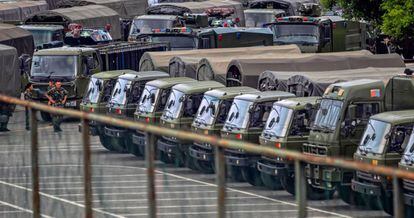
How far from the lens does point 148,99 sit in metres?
31.3

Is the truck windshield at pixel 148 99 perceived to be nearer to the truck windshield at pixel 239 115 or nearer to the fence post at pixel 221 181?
the truck windshield at pixel 239 115

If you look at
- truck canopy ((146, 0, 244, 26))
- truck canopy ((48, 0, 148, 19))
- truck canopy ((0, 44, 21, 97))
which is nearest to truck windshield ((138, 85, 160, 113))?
truck canopy ((0, 44, 21, 97))

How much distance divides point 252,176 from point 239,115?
64.4 ft

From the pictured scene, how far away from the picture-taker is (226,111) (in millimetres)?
27859

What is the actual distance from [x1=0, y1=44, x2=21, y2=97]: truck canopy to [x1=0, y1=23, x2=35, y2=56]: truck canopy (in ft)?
16.1

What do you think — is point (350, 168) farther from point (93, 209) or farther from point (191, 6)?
point (191, 6)

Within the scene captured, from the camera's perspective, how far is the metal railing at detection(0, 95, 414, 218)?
5.50 m

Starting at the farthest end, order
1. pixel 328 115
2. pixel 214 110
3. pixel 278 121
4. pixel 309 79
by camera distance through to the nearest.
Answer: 1. pixel 309 79
2. pixel 214 110
3. pixel 278 121
4. pixel 328 115

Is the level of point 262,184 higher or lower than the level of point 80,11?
higher

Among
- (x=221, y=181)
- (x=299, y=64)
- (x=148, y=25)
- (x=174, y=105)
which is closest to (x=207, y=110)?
(x=174, y=105)

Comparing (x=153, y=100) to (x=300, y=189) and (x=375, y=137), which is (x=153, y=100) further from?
(x=300, y=189)

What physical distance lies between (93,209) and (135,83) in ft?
82.6

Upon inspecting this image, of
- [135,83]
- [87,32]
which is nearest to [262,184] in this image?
[135,83]

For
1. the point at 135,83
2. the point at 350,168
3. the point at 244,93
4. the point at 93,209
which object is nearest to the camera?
the point at 350,168
